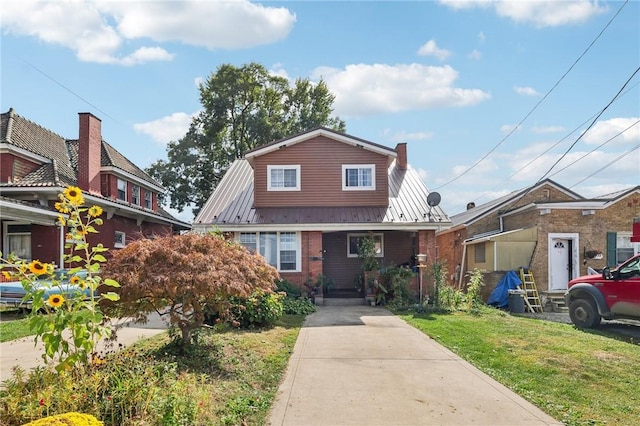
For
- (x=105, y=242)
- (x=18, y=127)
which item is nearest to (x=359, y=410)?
(x=105, y=242)

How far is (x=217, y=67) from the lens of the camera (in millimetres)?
34312

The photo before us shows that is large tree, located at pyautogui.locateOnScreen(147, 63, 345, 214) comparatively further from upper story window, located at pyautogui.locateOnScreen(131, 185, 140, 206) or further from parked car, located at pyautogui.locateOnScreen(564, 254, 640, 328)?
parked car, located at pyautogui.locateOnScreen(564, 254, 640, 328)

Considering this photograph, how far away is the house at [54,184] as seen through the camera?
16.7m

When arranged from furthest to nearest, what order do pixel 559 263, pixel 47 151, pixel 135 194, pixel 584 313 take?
pixel 135 194, pixel 47 151, pixel 559 263, pixel 584 313

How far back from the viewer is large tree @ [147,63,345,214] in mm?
33906

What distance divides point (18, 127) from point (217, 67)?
1792cm

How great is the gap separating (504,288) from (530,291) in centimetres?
88

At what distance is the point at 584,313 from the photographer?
11023mm

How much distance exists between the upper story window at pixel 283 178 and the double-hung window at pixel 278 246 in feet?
6.65

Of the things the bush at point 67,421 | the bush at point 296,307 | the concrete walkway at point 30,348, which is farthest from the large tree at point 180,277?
the bush at point 296,307

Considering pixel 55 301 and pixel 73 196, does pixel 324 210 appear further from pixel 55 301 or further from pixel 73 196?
pixel 55 301

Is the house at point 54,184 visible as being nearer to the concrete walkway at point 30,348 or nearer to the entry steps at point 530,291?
the concrete walkway at point 30,348

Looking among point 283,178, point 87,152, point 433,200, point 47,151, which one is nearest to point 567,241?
point 433,200

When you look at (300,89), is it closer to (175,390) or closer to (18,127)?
(18,127)
